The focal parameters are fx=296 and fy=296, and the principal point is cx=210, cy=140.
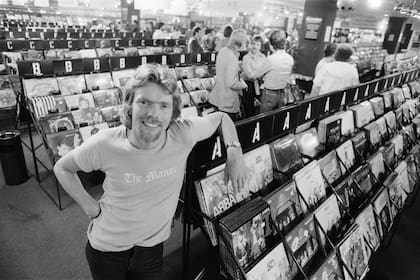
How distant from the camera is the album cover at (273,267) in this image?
1441 mm

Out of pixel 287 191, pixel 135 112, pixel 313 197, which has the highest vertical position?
pixel 135 112

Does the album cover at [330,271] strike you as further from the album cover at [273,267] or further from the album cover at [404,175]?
the album cover at [404,175]

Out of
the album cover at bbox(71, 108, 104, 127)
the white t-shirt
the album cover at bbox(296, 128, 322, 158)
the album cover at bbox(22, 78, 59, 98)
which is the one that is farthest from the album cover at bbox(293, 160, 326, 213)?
the album cover at bbox(22, 78, 59, 98)

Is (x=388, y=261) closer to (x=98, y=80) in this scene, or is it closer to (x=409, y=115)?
(x=409, y=115)

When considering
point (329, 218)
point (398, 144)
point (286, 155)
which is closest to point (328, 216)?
point (329, 218)

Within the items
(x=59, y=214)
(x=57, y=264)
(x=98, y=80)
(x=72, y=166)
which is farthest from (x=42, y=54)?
(x=72, y=166)

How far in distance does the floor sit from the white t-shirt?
5.54 feet

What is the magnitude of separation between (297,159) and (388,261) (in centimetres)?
149

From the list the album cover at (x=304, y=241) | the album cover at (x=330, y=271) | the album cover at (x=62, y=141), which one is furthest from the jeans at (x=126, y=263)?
the album cover at (x=62, y=141)

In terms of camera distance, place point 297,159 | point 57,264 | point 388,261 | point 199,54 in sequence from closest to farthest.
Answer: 1. point 297,159
2. point 57,264
3. point 388,261
4. point 199,54

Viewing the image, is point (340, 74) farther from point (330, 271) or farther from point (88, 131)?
point (88, 131)

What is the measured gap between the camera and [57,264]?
242 cm

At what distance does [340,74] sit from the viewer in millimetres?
3539

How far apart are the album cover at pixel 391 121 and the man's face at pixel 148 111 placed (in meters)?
3.00
